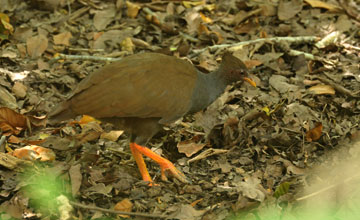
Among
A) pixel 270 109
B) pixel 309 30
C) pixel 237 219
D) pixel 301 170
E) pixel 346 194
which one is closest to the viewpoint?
pixel 346 194

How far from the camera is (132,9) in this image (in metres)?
6.83

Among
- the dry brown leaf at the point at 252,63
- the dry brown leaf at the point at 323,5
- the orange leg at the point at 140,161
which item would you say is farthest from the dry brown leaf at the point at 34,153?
the dry brown leaf at the point at 323,5

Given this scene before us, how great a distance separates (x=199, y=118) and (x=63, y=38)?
2.25 m

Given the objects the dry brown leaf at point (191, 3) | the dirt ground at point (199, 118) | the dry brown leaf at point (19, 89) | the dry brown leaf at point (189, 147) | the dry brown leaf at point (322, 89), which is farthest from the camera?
the dry brown leaf at point (191, 3)

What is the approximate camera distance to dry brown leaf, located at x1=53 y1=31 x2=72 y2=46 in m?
6.38

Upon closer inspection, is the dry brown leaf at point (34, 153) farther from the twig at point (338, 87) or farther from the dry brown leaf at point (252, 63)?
the twig at point (338, 87)

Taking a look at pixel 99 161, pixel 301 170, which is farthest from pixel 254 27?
pixel 99 161

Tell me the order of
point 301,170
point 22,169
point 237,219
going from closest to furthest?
1. point 237,219
2. point 22,169
3. point 301,170

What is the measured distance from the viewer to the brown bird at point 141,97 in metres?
4.20

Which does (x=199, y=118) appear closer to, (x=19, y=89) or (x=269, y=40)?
(x=269, y=40)

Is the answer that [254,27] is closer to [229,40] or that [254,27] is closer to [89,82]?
[229,40]

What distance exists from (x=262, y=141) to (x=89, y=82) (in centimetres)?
180

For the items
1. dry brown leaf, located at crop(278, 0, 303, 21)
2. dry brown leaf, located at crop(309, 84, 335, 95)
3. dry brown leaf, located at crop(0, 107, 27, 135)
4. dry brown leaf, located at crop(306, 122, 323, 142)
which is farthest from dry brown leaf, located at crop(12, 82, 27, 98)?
dry brown leaf, located at crop(278, 0, 303, 21)

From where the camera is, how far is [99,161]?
4691 millimetres
